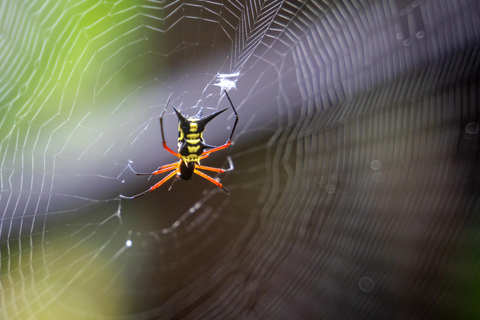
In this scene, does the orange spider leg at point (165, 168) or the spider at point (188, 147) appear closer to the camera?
the spider at point (188, 147)

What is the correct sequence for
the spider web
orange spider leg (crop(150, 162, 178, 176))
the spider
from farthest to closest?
orange spider leg (crop(150, 162, 178, 176))
the spider
the spider web

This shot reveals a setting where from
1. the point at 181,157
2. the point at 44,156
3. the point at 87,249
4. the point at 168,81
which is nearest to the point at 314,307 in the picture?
the point at 181,157

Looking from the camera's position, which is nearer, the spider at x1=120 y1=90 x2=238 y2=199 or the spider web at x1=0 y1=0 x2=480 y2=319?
the spider web at x1=0 y1=0 x2=480 y2=319

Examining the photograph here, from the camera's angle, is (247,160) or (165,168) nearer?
(165,168)

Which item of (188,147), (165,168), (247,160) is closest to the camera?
(188,147)

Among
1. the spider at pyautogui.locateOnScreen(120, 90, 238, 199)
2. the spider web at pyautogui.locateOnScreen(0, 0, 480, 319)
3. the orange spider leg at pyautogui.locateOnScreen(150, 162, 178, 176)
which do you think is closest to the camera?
the spider web at pyautogui.locateOnScreen(0, 0, 480, 319)

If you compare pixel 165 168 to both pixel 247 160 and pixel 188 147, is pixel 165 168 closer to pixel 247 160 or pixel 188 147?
pixel 188 147

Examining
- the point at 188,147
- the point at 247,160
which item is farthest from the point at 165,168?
the point at 247,160

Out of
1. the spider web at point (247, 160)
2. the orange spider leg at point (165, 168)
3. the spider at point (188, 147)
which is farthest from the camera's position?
the orange spider leg at point (165, 168)

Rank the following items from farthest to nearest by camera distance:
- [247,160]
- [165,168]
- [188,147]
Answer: [247,160] < [165,168] < [188,147]
